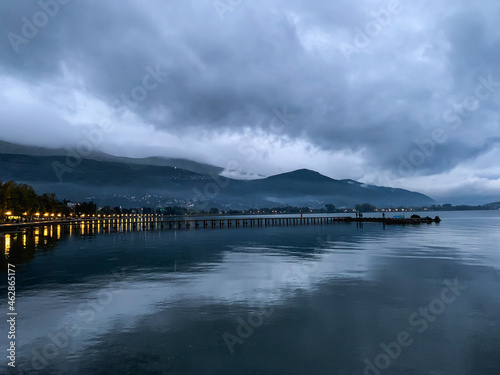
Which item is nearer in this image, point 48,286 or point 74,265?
point 48,286

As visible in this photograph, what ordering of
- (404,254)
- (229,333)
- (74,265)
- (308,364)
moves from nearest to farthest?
(308,364) < (229,333) < (74,265) < (404,254)

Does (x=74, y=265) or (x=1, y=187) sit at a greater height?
(x=1, y=187)

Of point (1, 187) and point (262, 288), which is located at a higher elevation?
point (1, 187)

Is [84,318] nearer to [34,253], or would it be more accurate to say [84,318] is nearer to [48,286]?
[48,286]

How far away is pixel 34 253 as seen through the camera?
4353cm

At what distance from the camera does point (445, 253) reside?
43594 millimetres

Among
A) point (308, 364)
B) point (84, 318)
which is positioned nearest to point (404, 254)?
point (308, 364)

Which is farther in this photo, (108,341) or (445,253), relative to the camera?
(445,253)

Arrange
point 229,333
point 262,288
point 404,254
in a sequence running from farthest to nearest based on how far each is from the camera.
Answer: point 404,254 → point 262,288 → point 229,333

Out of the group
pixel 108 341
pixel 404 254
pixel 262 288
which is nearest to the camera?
pixel 108 341

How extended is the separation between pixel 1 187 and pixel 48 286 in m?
102

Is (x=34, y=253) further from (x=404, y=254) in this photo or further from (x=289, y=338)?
(x=404, y=254)

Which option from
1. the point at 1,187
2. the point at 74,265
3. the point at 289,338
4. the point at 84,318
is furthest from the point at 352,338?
the point at 1,187

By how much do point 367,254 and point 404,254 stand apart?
456cm
